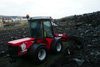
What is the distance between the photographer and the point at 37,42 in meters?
4.46

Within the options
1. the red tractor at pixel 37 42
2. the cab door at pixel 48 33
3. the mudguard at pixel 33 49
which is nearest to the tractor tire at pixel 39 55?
the red tractor at pixel 37 42

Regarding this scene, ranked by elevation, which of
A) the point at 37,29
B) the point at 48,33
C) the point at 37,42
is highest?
the point at 37,29

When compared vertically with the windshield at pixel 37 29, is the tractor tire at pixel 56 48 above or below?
below

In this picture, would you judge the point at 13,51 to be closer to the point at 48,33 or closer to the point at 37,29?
the point at 37,29

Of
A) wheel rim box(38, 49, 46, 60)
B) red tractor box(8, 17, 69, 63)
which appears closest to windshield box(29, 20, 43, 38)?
red tractor box(8, 17, 69, 63)

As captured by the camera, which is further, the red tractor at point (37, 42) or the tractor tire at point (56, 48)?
the tractor tire at point (56, 48)

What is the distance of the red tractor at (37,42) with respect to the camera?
3.79 metres

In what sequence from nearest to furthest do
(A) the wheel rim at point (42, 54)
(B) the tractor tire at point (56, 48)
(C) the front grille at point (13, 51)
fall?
(C) the front grille at point (13, 51), (A) the wheel rim at point (42, 54), (B) the tractor tire at point (56, 48)

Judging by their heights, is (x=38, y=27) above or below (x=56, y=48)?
above

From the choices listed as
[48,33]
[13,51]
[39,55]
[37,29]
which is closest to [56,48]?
[48,33]

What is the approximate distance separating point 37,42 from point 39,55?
2.04ft

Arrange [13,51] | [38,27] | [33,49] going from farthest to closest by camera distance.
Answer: [38,27]
[33,49]
[13,51]

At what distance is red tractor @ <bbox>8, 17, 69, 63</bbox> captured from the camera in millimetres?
3793

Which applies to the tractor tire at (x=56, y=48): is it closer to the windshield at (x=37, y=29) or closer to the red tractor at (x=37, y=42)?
the red tractor at (x=37, y=42)
